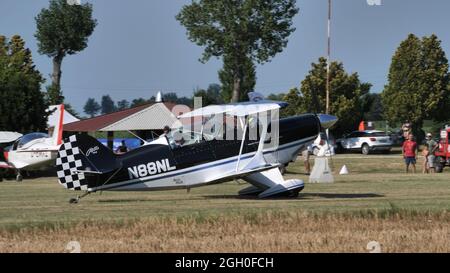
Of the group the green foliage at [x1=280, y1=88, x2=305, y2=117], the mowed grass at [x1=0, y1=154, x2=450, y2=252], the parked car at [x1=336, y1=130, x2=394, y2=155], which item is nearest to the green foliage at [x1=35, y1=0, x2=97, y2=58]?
the green foliage at [x1=280, y1=88, x2=305, y2=117]

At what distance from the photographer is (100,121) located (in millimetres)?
55344

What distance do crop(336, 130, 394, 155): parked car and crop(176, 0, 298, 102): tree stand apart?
10051mm

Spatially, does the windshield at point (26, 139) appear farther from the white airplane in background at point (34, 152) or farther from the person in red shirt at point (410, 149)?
the person in red shirt at point (410, 149)

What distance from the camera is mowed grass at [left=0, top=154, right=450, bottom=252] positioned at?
1018 cm

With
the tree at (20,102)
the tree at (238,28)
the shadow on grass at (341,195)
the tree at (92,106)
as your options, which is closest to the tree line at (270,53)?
the tree at (238,28)

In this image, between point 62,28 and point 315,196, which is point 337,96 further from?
point 315,196

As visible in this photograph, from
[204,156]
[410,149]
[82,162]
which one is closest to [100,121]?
[410,149]

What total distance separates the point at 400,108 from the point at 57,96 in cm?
2855

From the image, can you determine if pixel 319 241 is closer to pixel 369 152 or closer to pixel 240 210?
pixel 240 210

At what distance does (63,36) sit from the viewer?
64.3 metres

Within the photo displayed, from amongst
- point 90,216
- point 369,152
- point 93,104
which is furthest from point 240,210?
point 93,104

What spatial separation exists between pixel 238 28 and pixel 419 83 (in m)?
15.7

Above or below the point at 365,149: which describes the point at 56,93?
above

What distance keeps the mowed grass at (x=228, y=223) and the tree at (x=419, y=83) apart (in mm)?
46002
